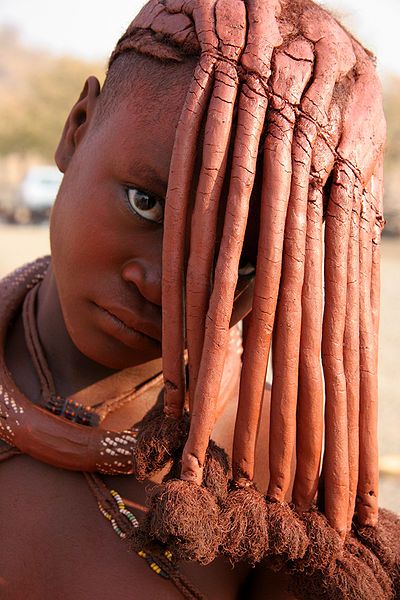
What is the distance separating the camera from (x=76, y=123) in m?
1.76

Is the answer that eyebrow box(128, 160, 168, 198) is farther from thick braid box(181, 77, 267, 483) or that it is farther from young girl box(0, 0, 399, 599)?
thick braid box(181, 77, 267, 483)

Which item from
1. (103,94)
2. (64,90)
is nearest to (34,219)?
(64,90)

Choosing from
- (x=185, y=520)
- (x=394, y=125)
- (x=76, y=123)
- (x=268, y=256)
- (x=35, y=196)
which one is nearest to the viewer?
(x=185, y=520)

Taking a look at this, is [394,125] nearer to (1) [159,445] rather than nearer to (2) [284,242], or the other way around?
(2) [284,242]

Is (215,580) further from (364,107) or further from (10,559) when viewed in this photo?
(364,107)

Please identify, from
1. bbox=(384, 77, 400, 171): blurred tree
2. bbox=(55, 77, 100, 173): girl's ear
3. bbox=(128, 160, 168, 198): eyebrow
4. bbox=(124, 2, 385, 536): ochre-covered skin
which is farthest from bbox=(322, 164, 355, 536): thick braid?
bbox=(384, 77, 400, 171): blurred tree

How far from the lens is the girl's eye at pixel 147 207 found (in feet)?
4.68

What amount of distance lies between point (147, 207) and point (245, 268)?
25 centimetres

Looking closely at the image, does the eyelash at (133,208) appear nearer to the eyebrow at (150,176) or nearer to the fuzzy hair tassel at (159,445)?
the eyebrow at (150,176)

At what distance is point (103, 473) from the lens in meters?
1.62

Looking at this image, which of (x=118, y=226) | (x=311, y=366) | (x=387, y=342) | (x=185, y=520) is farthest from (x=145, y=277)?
(x=387, y=342)

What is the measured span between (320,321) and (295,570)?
0.50 m

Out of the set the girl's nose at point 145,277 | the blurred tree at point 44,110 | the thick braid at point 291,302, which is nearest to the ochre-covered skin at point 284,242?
the thick braid at point 291,302

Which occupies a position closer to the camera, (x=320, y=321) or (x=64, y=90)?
(x=320, y=321)
